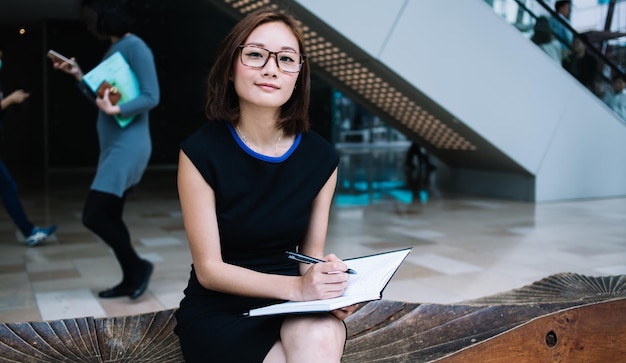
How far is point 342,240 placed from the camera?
6559mm

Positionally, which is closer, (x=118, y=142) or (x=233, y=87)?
(x=233, y=87)

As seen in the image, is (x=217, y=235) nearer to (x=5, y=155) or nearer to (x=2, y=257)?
(x=2, y=257)

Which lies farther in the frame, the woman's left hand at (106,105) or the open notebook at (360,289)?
the woman's left hand at (106,105)

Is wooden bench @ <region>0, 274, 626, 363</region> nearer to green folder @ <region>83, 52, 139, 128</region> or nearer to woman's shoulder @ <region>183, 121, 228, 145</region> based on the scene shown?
woman's shoulder @ <region>183, 121, 228, 145</region>

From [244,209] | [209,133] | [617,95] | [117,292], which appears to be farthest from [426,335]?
[617,95]

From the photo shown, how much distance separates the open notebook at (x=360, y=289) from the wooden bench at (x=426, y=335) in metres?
0.39

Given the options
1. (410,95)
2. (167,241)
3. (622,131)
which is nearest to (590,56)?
(622,131)

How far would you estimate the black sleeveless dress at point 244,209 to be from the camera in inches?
76.0

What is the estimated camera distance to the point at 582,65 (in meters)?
10.1

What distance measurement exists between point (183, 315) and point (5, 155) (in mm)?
17178

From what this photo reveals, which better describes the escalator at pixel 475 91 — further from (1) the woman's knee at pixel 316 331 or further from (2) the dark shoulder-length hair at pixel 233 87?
(1) the woman's knee at pixel 316 331

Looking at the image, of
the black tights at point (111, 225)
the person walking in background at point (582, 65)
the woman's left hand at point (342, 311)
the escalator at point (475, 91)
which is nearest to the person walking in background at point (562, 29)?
the person walking in background at point (582, 65)

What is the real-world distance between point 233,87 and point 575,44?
9.15 meters

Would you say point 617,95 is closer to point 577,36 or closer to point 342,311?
point 577,36
